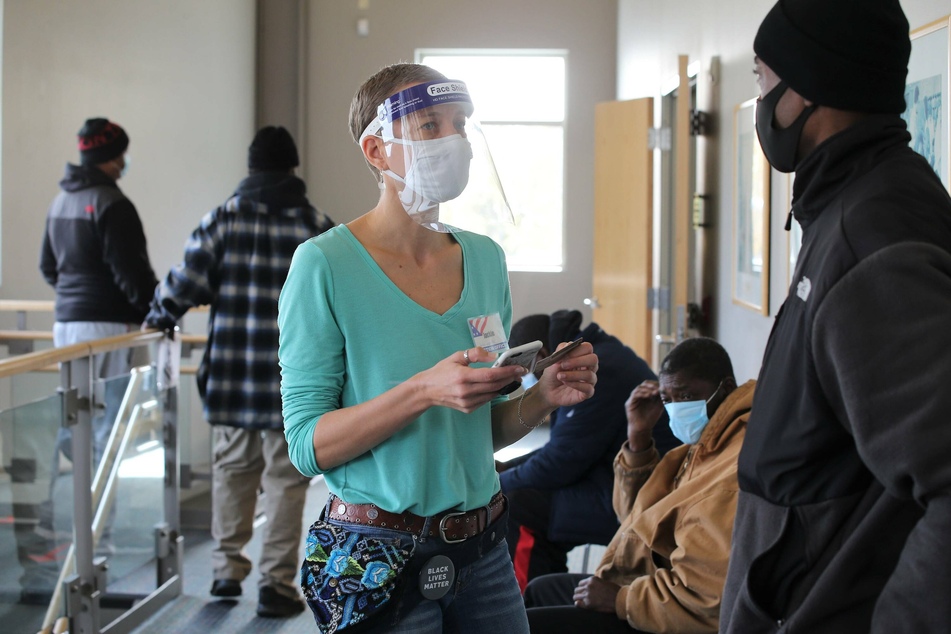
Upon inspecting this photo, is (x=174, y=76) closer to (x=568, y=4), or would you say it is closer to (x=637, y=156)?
(x=637, y=156)

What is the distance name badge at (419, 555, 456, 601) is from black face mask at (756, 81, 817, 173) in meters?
0.67

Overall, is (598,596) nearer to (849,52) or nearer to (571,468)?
(571,468)

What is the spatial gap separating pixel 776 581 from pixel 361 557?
0.52 m

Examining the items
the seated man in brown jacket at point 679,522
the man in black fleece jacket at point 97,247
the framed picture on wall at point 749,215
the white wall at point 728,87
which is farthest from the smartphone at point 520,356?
the man in black fleece jacket at point 97,247

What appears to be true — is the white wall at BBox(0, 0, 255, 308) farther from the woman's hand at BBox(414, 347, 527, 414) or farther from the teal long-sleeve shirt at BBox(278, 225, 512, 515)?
the woman's hand at BBox(414, 347, 527, 414)

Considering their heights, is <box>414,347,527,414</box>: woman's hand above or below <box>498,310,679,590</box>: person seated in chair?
above

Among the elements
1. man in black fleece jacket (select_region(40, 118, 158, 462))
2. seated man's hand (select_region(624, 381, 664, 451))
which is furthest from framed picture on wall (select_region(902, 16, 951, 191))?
man in black fleece jacket (select_region(40, 118, 158, 462))

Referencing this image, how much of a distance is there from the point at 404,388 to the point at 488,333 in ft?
0.65

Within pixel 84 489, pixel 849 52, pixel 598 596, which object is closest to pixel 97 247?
pixel 84 489

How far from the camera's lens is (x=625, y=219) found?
17.1 ft

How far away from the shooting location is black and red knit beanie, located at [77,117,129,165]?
365 centimetres

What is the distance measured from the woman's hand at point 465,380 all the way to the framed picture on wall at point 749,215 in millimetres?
2255

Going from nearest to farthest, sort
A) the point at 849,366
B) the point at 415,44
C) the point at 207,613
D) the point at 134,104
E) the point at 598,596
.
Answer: the point at 849,366 < the point at 598,596 < the point at 207,613 < the point at 134,104 < the point at 415,44

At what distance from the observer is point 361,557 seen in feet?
4.03
